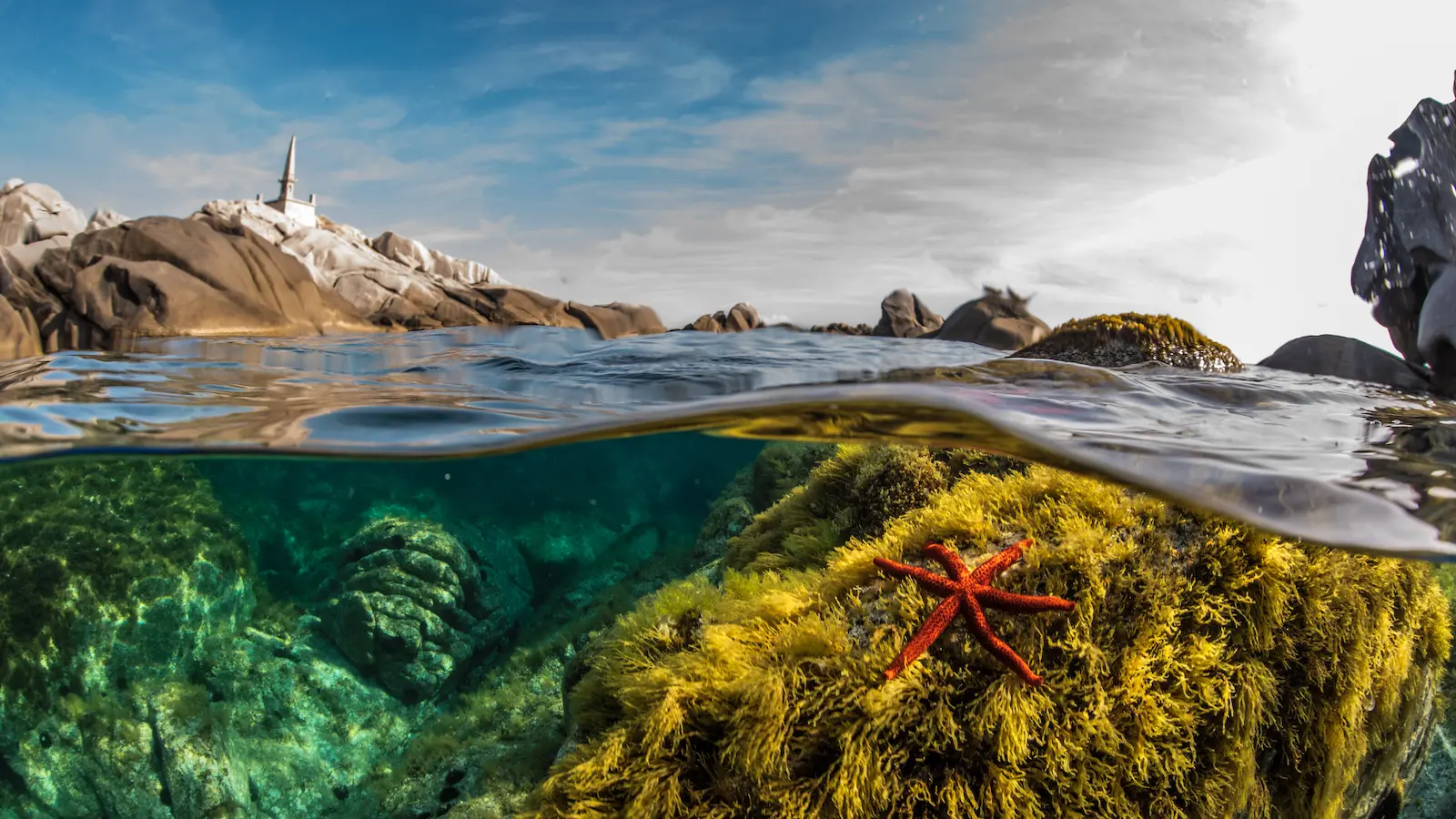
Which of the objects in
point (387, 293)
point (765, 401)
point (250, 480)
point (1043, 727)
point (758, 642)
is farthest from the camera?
point (387, 293)

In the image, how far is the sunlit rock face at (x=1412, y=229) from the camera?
10539 millimetres

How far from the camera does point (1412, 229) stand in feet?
35.8

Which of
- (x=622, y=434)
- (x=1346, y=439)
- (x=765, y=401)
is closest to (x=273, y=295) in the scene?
(x=622, y=434)

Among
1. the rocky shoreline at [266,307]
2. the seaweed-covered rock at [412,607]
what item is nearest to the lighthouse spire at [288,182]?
the rocky shoreline at [266,307]

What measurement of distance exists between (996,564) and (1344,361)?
35.3 ft

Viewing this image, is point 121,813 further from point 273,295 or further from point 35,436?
point 273,295

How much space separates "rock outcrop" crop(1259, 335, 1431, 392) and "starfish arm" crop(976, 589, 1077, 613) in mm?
9543

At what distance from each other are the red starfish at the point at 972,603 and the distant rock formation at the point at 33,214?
31.3 m

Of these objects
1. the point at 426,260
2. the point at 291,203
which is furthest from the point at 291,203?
the point at 426,260

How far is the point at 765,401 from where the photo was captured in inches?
206

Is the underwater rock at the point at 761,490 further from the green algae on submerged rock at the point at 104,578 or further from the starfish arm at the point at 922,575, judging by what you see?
the green algae on submerged rock at the point at 104,578

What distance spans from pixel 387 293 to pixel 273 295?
6.13 meters

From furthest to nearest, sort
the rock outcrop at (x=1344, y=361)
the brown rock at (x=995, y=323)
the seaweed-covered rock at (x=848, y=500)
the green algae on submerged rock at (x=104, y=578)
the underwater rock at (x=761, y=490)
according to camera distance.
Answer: the brown rock at (x=995, y=323) < the rock outcrop at (x=1344, y=361) < the underwater rock at (x=761, y=490) < the green algae on submerged rock at (x=104, y=578) < the seaweed-covered rock at (x=848, y=500)

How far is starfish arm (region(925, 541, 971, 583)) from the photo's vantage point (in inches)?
115
